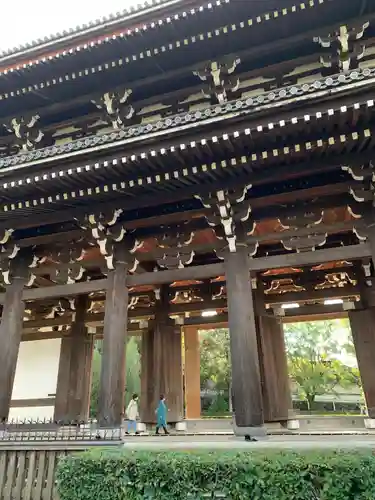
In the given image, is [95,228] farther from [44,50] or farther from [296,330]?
[296,330]

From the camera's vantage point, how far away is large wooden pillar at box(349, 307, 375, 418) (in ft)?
30.2

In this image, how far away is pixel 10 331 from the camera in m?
8.41

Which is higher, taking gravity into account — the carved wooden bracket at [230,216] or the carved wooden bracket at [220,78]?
the carved wooden bracket at [220,78]

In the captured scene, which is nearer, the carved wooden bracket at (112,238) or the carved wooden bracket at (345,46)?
the carved wooden bracket at (345,46)

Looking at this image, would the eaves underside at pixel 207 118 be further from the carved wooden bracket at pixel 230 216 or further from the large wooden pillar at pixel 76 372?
the large wooden pillar at pixel 76 372

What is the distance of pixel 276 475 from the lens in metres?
3.59

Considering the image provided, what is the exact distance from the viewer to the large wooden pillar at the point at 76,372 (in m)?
11.2

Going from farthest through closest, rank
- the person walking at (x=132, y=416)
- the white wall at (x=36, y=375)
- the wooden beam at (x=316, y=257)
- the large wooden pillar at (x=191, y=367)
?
the large wooden pillar at (x=191, y=367), the white wall at (x=36, y=375), the person walking at (x=132, y=416), the wooden beam at (x=316, y=257)

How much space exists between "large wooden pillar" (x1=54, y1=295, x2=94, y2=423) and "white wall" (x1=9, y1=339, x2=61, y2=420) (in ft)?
2.21

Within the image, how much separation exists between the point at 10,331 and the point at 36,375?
4.97 m

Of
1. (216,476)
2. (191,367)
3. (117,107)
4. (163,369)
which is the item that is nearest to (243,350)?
(216,476)

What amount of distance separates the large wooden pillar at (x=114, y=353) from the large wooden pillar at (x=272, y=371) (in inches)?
154

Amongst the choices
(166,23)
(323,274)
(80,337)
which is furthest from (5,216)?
(323,274)

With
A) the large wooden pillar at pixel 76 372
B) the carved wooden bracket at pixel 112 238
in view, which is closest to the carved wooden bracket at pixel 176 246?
the carved wooden bracket at pixel 112 238
